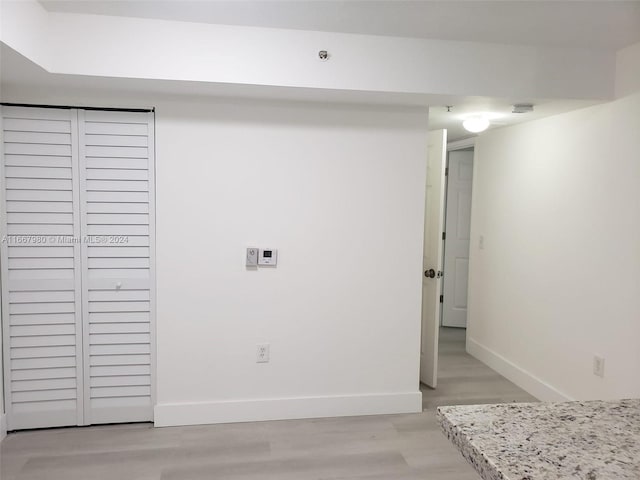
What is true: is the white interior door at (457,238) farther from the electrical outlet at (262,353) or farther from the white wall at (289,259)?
the electrical outlet at (262,353)

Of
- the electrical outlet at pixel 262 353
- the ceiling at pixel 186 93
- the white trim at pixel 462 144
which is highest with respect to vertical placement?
the white trim at pixel 462 144

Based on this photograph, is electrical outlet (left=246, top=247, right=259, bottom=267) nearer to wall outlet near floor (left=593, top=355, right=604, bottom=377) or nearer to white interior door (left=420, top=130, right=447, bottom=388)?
white interior door (left=420, top=130, right=447, bottom=388)

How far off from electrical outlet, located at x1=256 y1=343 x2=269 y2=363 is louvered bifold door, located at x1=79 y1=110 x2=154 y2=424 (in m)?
0.67

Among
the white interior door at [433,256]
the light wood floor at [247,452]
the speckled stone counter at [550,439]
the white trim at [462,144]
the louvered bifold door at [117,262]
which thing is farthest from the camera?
the white trim at [462,144]

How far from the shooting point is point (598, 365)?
9.89ft

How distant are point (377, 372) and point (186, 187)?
173cm

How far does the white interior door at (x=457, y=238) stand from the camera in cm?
530

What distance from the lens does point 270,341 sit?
311cm

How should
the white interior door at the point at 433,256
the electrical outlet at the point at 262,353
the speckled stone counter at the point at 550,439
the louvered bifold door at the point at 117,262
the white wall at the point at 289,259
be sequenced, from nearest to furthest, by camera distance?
1. the speckled stone counter at the point at 550,439
2. the louvered bifold door at the point at 117,262
3. the white wall at the point at 289,259
4. the electrical outlet at the point at 262,353
5. the white interior door at the point at 433,256

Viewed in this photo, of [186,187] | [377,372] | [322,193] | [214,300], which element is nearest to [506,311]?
[377,372]

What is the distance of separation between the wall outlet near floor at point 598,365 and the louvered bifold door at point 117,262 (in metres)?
2.78

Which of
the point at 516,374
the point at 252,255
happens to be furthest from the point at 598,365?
the point at 252,255

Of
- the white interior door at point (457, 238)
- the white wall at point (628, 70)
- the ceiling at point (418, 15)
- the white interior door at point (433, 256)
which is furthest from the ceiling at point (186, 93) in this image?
the white interior door at point (457, 238)

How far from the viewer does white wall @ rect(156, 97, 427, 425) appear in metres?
2.96
